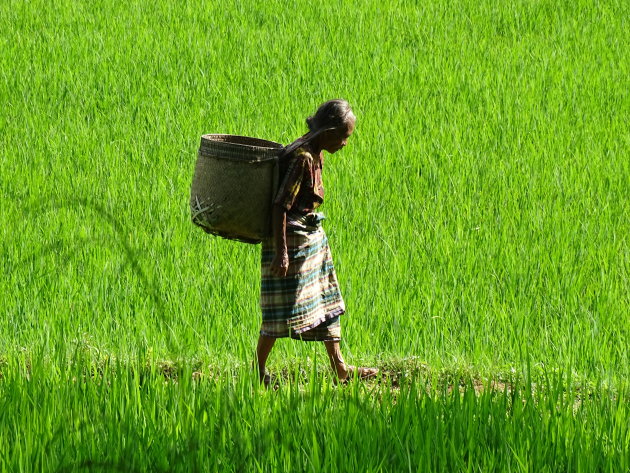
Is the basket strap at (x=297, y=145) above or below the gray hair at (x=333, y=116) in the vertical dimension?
below

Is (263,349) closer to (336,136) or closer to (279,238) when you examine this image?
(279,238)

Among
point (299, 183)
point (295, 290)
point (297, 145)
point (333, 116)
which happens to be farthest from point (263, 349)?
point (333, 116)

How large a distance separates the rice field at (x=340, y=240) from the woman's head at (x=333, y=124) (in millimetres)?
767

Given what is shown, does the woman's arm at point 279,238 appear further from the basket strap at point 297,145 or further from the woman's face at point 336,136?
the woman's face at point 336,136

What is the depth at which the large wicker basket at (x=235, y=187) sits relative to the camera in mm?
3211

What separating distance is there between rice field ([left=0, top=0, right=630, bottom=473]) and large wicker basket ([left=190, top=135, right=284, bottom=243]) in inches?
16.9

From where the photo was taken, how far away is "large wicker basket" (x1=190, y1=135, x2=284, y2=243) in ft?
10.5

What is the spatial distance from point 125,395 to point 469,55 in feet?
21.4

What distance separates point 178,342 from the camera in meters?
→ 3.98

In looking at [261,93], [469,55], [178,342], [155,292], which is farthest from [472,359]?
[469,55]

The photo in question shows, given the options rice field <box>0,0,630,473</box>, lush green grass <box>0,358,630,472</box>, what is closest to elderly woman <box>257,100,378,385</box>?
rice field <box>0,0,630,473</box>

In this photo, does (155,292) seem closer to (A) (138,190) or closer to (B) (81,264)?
(B) (81,264)

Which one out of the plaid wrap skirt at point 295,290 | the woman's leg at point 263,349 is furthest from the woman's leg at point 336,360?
the woman's leg at point 263,349

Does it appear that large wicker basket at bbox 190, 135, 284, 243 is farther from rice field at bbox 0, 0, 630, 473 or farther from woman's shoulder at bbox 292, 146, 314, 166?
rice field at bbox 0, 0, 630, 473
